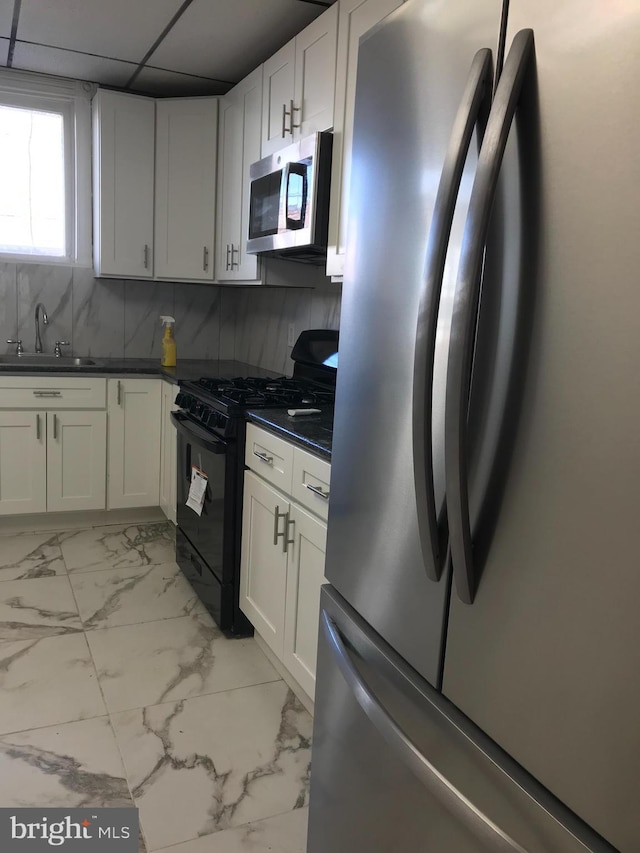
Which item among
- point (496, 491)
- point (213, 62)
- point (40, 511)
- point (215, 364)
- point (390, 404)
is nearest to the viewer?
point (496, 491)

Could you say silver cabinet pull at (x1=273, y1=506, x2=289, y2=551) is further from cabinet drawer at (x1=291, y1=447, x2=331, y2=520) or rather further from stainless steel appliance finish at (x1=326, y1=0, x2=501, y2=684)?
stainless steel appliance finish at (x1=326, y1=0, x2=501, y2=684)

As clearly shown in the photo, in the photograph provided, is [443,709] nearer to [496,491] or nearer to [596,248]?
[496,491]

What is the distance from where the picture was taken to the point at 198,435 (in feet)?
8.81

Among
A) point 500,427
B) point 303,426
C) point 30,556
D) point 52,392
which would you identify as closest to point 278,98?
point 303,426

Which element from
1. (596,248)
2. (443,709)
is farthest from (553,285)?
(443,709)

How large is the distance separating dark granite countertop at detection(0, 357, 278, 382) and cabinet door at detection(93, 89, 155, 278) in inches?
20.6

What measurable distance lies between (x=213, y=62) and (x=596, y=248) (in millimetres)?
3145

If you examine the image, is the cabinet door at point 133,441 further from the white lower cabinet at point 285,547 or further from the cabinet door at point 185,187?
the white lower cabinet at point 285,547

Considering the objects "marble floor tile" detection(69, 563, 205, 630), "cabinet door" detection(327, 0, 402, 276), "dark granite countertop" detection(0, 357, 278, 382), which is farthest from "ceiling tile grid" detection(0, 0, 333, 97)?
"marble floor tile" detection(69, 563, 205, 630)

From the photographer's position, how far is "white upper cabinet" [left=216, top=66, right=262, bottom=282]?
321cm

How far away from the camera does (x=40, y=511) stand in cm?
361

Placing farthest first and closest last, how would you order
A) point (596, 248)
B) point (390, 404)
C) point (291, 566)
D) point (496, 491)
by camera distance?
point (291, 566) → point (390, 404) → point (496, 491) → point (596, 248)

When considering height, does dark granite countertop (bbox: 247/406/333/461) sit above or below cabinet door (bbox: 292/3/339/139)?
below

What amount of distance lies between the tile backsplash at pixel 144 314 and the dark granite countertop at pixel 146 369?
0.09 meters
